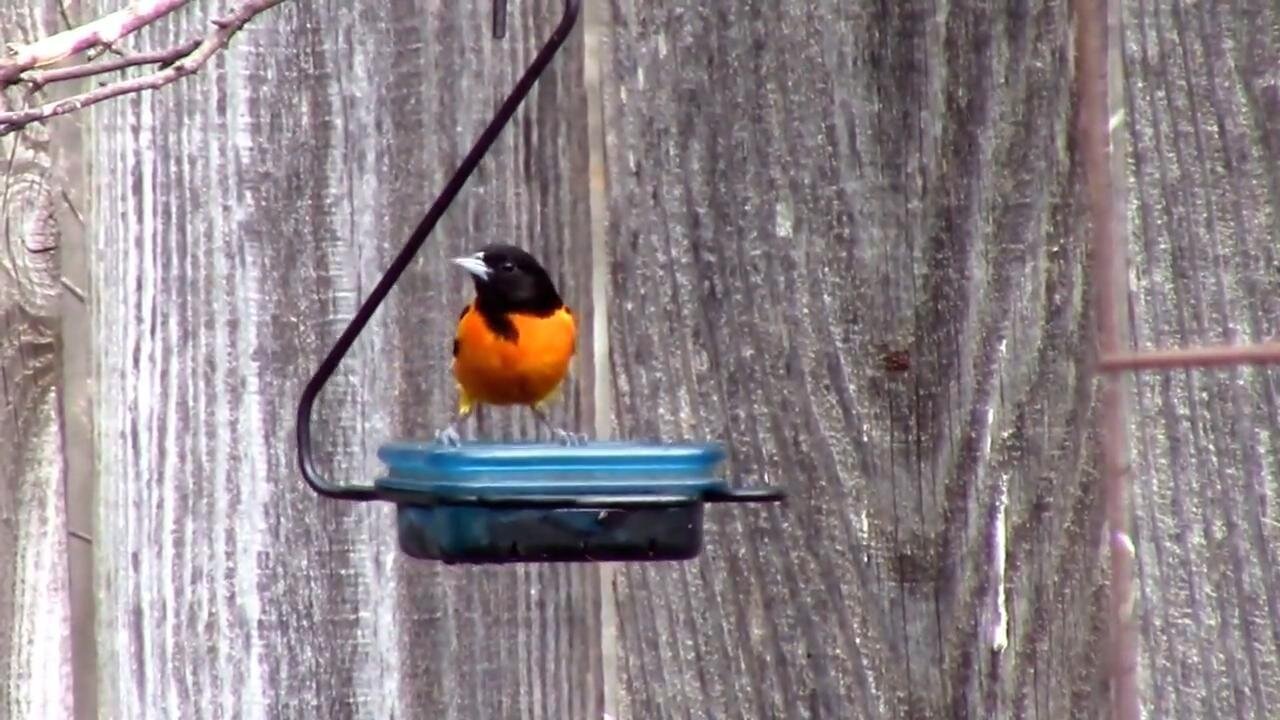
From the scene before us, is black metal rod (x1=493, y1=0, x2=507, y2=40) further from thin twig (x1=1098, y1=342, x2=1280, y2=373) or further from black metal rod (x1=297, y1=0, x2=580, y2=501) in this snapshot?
thin twig (x1=1098, y1=342, x2=1280, y2=373)

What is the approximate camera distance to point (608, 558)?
2.14 metres

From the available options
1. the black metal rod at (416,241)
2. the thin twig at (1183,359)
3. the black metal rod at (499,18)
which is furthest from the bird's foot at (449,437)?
the thin twig at (1183,359)

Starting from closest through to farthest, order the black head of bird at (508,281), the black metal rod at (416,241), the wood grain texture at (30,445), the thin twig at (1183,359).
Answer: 1. the thin twig at (1183,359)
2. the black metal rod at (416,241)
3. the wood grain texture at (30,445)
4. the black head of bird at (508,281)

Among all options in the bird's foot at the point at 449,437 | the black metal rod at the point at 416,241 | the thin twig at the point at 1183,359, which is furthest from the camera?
the bird's foot at the point at 449,437

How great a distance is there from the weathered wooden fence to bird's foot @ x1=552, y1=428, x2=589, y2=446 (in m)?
0.03

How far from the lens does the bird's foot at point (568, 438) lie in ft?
7.31

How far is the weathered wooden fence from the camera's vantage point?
2.27m

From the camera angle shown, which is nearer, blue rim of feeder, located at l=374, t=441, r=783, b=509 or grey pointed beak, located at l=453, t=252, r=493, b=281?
blue rim of feeder, located at l=374, t=441, r=783, b=509

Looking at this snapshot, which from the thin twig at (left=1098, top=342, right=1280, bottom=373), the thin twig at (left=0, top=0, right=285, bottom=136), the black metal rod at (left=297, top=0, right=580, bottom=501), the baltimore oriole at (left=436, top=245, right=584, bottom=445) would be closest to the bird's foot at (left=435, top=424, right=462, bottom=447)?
the baltimore oriole at (left=436, top=245, right=584, bottom=445)

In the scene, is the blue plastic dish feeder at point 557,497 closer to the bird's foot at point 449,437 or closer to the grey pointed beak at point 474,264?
the bird's foot at point 449,437

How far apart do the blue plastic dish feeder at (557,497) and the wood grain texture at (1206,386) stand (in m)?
0.49

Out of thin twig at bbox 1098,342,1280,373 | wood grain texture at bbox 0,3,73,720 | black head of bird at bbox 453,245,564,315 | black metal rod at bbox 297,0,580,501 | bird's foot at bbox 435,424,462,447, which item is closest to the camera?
thin twig at bbox 1098,342,1280,373

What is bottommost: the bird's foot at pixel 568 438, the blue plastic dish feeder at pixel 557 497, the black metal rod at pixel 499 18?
the blue plastic dish feeder at pixel 557 497

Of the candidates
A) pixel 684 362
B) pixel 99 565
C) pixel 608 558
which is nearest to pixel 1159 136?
pixel 684 362
